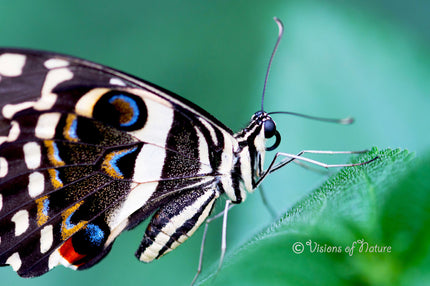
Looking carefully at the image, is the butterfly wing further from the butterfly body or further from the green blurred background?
the green blurred background

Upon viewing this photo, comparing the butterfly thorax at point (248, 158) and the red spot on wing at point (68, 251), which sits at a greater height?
the butterfly thorax at point (248, 158)

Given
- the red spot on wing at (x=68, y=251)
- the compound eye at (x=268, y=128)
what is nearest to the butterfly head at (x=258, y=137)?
the compound eye at (x=268, y=128)

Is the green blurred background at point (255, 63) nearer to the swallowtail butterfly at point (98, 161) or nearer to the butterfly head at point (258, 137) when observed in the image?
the butterfly head at point (258, 137)

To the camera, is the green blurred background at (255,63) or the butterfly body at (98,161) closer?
the butterfly body at (98,161)

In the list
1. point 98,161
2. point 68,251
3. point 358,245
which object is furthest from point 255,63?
point 358,245

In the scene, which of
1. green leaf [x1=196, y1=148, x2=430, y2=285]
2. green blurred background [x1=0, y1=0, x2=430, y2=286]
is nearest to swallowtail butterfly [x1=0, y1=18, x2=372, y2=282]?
green blurred background [x1=0, y1=0, x2=430, y2=286]

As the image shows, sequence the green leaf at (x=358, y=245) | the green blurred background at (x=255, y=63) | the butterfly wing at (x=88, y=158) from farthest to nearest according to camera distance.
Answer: the green blurred background at (x=255, y=63), the butterfly wing at (x=88, y=158), the green leaf at (x=358, y=245)

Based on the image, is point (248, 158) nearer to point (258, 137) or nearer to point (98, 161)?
point (258, 137)
